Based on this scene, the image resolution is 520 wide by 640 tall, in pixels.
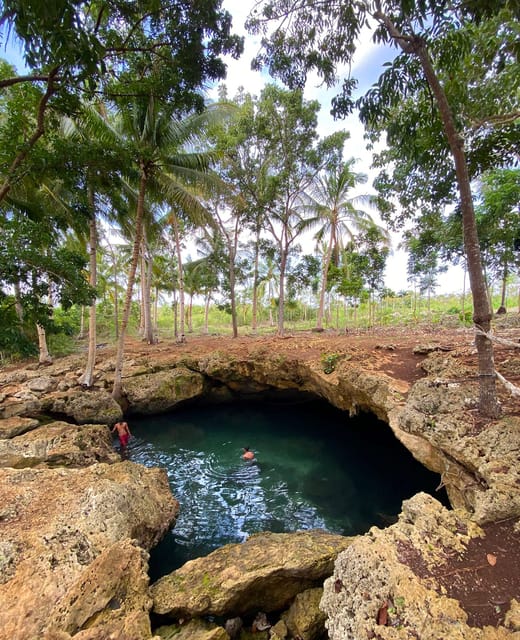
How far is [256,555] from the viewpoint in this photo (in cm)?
378

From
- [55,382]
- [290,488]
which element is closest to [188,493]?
[290,488]

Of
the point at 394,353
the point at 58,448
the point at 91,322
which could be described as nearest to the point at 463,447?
the point at 394,353

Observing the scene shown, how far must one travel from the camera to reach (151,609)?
3221 mm

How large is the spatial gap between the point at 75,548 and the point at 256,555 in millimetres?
2303

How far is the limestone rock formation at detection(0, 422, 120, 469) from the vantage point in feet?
18.0

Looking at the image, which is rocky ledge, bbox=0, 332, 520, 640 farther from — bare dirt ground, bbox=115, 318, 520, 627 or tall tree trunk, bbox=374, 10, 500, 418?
tall tree trunk, bbox=374, 10, 500, 418

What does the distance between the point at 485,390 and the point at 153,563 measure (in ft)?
20.4

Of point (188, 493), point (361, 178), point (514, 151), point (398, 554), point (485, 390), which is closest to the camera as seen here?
point (398, 554)

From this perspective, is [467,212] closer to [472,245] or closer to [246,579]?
[472,245]

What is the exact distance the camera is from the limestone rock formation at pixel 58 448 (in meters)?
5.50

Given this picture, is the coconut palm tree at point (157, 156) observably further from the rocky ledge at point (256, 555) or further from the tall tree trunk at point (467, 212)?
the tall tree trunk at point (467, 212)

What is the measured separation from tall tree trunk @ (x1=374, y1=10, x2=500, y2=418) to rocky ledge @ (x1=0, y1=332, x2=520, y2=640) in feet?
2.73

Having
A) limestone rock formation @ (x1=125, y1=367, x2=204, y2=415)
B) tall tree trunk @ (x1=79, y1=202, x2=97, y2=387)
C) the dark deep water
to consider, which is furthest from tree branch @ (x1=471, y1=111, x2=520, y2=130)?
limestone rock formation @ (x1=125, y1=367, x2=204, y2=415)

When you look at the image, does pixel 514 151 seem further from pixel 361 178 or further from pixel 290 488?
pixel 361 178
